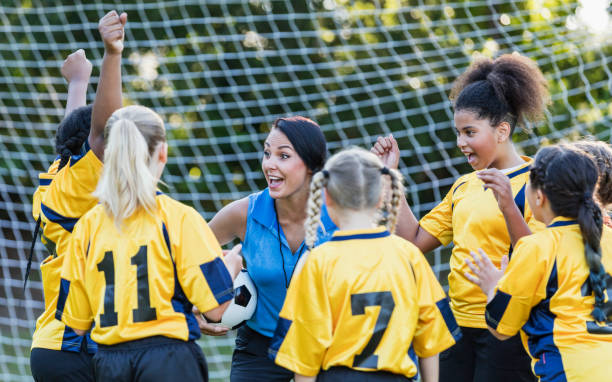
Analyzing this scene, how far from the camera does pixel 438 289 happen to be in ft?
7.65

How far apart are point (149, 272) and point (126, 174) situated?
296mm

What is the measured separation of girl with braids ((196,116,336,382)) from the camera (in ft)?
9.42

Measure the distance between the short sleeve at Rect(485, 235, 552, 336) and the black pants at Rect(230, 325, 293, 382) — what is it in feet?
2.87

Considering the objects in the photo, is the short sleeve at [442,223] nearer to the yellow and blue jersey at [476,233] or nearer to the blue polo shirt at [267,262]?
the yellow and blue jersey at [476,233]

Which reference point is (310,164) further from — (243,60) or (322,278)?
(243,60)

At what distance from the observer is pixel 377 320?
2188 millimetres

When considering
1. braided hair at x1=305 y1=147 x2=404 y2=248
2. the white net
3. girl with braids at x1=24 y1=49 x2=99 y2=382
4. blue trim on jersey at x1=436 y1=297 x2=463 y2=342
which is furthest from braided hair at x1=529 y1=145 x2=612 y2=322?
the white net

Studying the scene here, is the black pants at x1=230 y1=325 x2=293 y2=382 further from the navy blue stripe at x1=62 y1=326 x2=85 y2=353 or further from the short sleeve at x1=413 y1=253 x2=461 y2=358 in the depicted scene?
the short sleeve at x1=413 y1=253 x2=461 y2=358

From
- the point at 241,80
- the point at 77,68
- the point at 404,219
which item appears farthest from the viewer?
the point at 241,80

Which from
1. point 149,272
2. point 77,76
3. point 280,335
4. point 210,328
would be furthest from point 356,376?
point 77,76

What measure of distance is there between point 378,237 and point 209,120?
22.1 feet

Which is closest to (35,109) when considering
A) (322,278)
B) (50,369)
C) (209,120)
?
(209,120)

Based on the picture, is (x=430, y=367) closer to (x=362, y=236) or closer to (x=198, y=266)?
(x=362, y=236)

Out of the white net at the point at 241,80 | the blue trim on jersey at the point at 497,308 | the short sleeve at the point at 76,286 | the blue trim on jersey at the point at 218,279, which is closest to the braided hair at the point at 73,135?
the short sleeve at the point at 76,286
